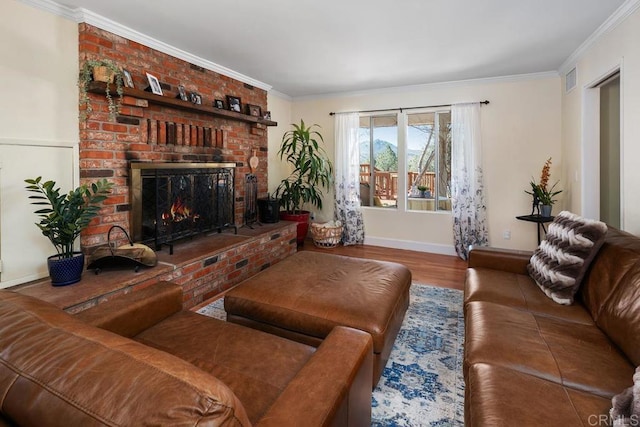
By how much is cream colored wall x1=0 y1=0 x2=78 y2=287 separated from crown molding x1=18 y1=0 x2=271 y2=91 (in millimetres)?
53

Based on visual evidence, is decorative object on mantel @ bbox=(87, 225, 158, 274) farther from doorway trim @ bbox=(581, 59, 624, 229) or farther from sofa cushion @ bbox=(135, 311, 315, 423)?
doorway trim @ bbox=(581, 59, 624, 229)

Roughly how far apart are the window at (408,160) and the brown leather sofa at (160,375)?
3.93 metres

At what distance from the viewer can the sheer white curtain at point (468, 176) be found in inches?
172

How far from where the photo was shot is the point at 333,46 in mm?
3260

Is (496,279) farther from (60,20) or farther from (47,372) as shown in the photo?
(60,20)

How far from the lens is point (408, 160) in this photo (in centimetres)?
493

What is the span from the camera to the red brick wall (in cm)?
267

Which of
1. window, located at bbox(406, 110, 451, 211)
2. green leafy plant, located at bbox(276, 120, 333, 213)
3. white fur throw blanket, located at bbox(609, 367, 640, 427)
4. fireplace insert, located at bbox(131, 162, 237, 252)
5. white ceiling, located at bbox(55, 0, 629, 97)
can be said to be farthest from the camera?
green leafy plant, located at bbox(276, 120, 333, 213)

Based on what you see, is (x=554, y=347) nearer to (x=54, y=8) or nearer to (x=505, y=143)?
(x=505, y=143)

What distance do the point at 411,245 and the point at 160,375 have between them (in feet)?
15.3

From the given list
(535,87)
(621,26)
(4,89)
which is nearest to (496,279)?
(621,26)

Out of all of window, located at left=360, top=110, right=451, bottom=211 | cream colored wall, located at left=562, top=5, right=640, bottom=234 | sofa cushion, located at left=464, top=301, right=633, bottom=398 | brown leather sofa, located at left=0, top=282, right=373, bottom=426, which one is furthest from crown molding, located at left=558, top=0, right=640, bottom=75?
brown leather sofa, located at left=0, top=282, right=373, bottom=426

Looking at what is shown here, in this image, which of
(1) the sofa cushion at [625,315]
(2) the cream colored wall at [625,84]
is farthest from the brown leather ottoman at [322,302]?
(2) the cream colored wall at [625,84]

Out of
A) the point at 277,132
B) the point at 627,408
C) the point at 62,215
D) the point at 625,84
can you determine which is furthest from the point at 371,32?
the point at 627,408
